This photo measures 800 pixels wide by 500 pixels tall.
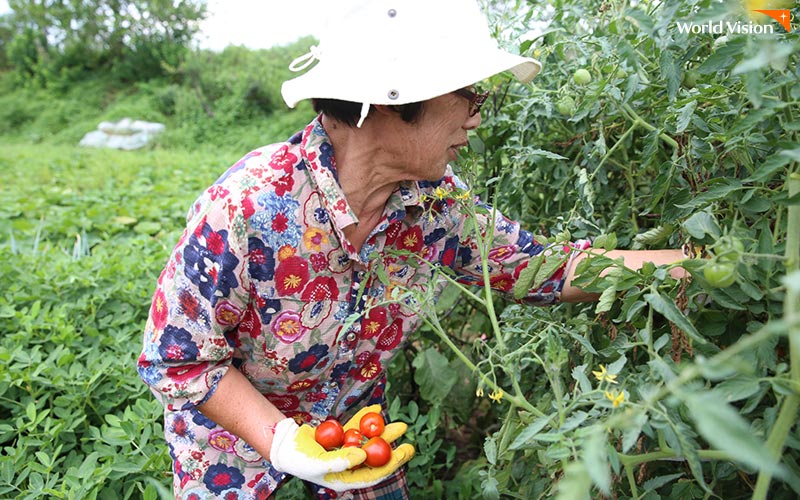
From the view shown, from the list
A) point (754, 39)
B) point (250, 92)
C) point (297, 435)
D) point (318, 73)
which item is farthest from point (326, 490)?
point (250, 92)

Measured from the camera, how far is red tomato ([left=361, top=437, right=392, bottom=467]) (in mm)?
1304

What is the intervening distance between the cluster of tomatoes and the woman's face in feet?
1.64

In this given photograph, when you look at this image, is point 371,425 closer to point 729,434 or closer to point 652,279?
point 652,279

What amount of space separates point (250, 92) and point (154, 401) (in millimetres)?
8495

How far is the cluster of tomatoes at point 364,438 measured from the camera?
1.31 metres

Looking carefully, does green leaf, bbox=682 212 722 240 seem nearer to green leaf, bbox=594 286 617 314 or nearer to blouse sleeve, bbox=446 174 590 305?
green leaf, bbox=594 286 617 314

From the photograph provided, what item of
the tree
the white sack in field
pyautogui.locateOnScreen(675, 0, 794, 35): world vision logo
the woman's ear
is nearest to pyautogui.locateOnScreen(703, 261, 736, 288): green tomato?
pyautogui.locateOnScreen(675, 0, 794, 35): world vision logo

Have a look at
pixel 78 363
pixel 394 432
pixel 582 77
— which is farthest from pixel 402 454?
pixel 78 363

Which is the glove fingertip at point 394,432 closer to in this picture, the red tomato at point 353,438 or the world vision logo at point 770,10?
the red tomato at point 353,438

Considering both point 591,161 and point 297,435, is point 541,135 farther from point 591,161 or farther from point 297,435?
point 297,435

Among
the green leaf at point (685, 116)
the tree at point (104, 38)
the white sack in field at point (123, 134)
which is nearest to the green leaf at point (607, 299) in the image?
the green leaf at point (685, 116)

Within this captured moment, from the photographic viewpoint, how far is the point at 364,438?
1.38 metres

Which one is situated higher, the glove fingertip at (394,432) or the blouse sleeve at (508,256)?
the blouse sleeve at (508,256)

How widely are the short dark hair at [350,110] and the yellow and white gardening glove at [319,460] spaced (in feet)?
1.93
